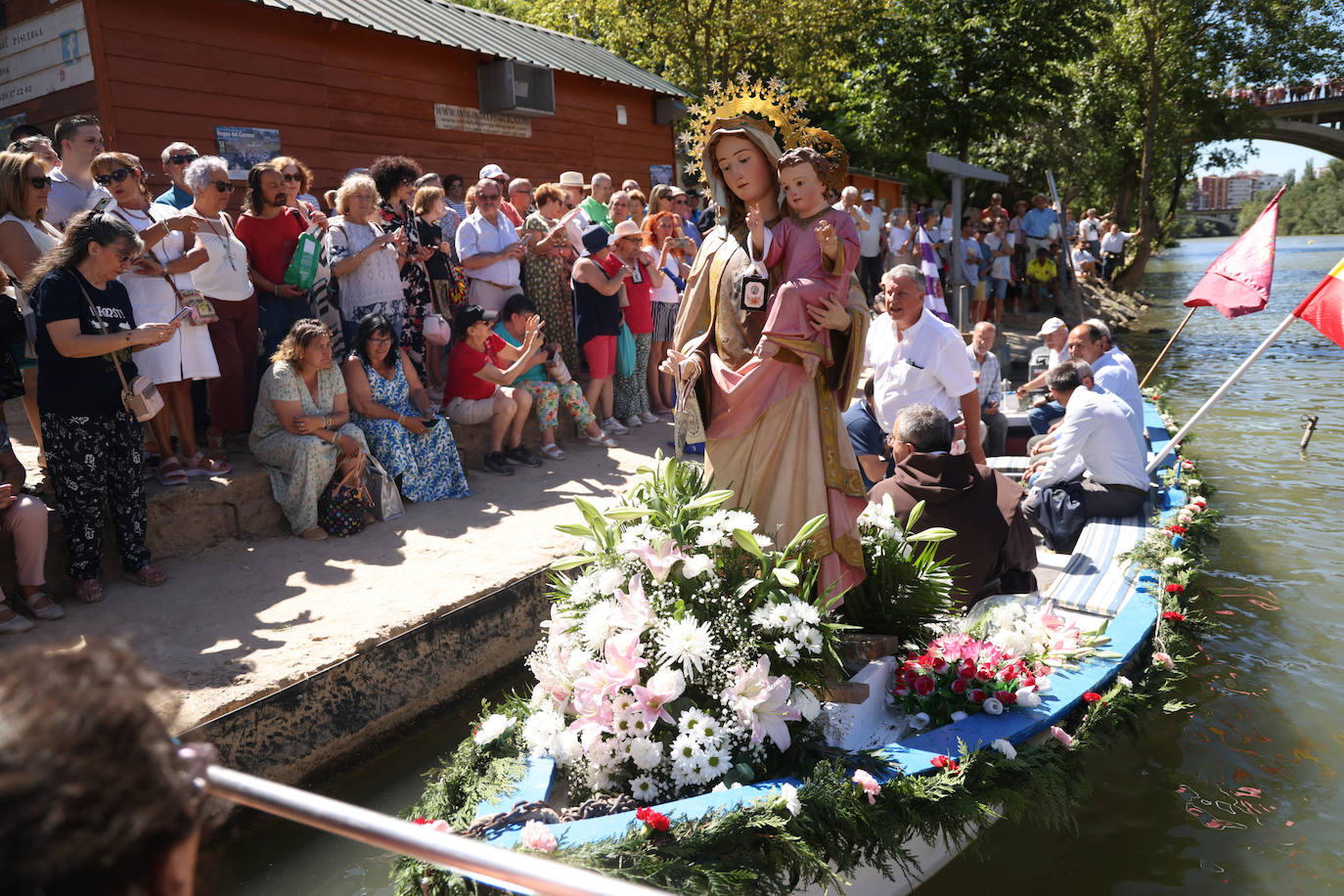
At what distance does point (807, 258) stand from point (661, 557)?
131cm

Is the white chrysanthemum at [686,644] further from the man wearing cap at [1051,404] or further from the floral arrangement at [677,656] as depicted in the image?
the man wearing cap at [1051,404]

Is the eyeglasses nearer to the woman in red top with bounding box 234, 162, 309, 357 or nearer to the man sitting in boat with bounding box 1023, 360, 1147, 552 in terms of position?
the woman in red top with bounding box 234, 162, 309, 357

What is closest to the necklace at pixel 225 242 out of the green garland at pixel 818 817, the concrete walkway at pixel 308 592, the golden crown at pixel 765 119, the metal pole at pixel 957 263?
the concrete walkway at pixel 308 592

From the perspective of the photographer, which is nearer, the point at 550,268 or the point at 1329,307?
the point at 1329,307

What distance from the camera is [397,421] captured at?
6680 mm

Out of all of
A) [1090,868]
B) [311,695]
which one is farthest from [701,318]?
[1090,868]

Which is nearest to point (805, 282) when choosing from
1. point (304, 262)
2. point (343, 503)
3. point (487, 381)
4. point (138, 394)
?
point (138, 394)

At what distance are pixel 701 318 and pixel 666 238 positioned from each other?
511cm

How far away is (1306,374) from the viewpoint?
638 inches

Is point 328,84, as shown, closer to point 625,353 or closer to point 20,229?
point 625,353

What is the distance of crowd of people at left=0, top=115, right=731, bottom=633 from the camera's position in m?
4.78

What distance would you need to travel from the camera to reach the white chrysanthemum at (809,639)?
3164 millimetres

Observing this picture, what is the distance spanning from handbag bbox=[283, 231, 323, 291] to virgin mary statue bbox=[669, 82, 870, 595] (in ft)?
11.7

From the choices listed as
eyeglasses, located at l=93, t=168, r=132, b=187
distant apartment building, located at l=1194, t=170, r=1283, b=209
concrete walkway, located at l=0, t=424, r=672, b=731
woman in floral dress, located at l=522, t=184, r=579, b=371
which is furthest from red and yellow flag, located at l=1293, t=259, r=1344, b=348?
distant apartment building, located at l=1194, t=170, r=1283, b=209
